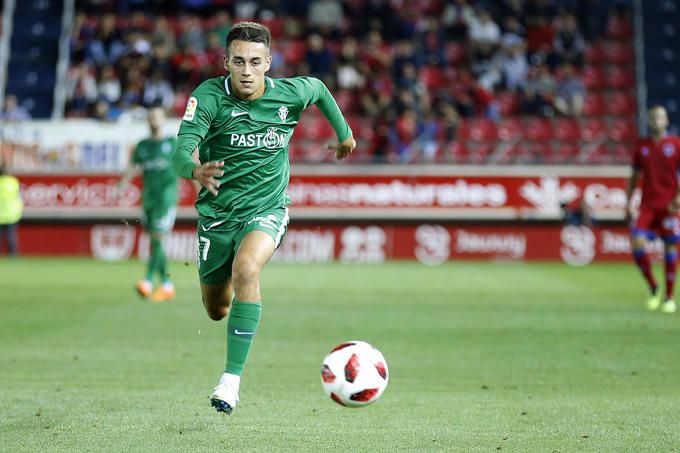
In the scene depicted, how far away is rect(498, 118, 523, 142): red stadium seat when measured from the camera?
79.9ft

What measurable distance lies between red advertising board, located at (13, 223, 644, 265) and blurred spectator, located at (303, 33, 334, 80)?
3755mm

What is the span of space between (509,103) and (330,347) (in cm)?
1615

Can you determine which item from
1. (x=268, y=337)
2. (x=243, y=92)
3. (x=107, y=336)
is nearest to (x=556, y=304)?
(x=268, y=337)

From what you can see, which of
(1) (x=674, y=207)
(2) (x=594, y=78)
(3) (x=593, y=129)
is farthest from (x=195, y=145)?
(2) (x=594, y=78)

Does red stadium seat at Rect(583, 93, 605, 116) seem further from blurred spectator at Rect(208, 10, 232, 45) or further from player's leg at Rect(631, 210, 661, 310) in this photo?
player's leg at Rect(631, 210, 661, 310)

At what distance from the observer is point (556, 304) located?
577 inches

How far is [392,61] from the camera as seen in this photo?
25.9 metres

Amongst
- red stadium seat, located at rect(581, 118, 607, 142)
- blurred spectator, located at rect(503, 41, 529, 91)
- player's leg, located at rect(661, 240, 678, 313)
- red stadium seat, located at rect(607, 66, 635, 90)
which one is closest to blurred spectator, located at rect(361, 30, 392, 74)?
blurred spectator, located at rect(503, 41, 529, 91)

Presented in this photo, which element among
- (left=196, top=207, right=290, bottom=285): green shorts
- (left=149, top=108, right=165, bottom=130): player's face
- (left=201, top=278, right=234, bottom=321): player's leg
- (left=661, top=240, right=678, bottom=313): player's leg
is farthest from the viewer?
(left=149, top=108, right=165, bottom=130): player's face

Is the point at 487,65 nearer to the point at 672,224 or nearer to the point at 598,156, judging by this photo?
the point at 598,156

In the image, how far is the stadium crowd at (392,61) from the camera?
24.2 m

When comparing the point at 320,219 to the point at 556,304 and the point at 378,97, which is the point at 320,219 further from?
the point at 556,304

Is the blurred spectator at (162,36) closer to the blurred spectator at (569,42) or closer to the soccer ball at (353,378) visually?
the blurred spectator at (569,42)

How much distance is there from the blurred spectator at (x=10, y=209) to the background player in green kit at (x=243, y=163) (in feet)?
55.9
